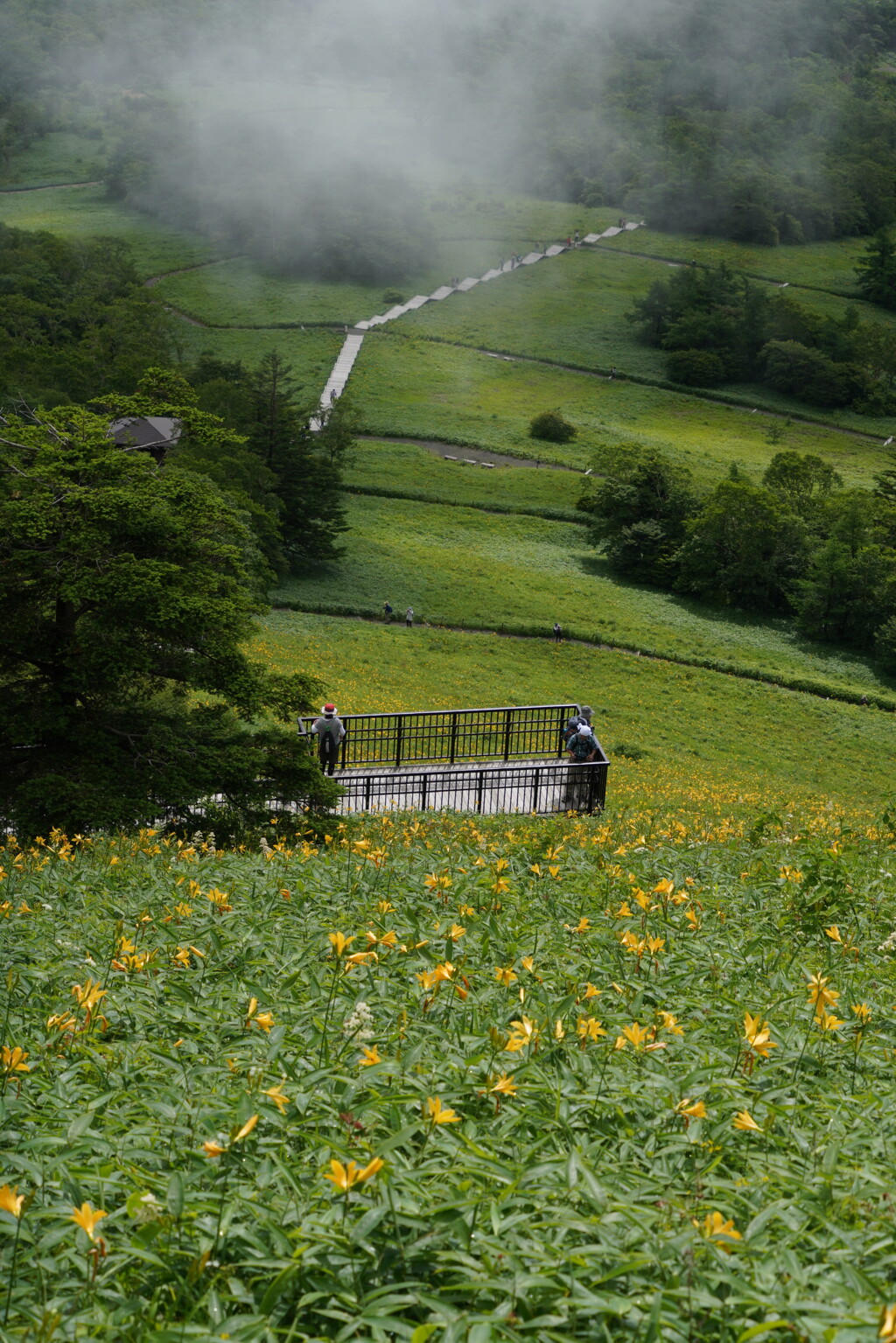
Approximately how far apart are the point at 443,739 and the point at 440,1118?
670 inches

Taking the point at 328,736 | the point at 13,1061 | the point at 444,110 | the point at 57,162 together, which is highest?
the point at 444,110

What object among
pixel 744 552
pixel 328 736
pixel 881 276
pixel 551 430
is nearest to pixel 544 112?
pixel 881 276

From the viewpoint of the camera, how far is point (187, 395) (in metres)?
14.7

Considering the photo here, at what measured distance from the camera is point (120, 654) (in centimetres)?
1116

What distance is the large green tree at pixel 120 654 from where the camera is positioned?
11.1 m

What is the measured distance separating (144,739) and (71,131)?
461ft

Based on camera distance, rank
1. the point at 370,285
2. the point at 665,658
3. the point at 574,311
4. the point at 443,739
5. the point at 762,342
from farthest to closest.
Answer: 1. the point at 370,285
2. the point at 574,311
3. the point at 762,342
4. the point at 665,658
5. the point at 443,739

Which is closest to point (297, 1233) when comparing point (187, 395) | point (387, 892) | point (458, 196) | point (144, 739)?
point (387, 892)

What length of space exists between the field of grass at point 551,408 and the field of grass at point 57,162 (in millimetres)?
56455

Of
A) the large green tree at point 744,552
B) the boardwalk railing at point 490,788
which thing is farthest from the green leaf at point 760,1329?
the large green tree at point 744,552

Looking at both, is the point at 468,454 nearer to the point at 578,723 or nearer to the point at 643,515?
the point at 643,515

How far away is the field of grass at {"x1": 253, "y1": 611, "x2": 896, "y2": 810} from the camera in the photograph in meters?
24.4

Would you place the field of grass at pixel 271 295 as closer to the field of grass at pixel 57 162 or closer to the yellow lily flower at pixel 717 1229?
the field of grass at pixel 57 162

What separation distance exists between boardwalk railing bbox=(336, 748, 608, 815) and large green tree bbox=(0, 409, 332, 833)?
12.1 ft
